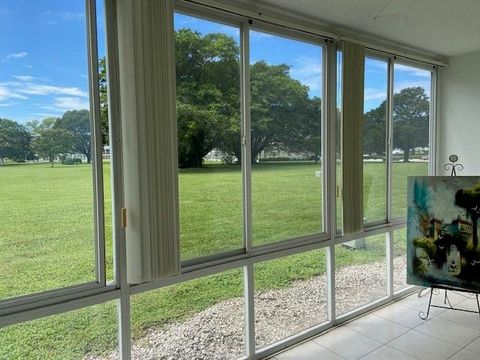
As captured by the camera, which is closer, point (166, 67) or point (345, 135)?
point (166, 67)

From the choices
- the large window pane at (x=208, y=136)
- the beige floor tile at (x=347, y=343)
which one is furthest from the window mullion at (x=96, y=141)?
the beige floor tile at (x=347, y=343)

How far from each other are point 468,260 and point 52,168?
147 inches

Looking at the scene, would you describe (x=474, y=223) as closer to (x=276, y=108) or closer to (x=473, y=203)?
(x=473, y=203)

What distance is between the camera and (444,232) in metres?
3.50

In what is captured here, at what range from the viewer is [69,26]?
1986 millimetres

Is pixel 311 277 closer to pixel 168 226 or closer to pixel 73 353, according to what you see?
pixel 168 226

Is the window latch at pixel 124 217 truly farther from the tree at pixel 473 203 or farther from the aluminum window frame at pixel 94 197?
the tree at pixel 473 203

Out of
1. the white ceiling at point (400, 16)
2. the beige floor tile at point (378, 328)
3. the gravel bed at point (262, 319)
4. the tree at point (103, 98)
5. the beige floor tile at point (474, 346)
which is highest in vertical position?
the white ceiling at point (400, 16)

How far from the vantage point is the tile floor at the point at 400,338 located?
9.42 feet

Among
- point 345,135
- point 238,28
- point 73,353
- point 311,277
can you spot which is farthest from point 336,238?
point 73,353

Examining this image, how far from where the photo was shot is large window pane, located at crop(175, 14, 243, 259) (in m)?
2.46

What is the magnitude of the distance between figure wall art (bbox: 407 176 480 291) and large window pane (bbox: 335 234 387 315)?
15.8 inches

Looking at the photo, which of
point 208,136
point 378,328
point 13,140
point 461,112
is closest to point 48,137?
point 13,140

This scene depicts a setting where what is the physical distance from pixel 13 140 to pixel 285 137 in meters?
2.01
